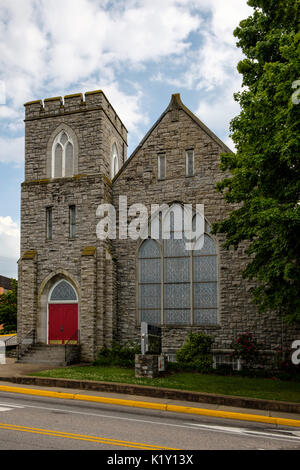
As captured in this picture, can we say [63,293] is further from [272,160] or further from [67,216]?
[272,160]

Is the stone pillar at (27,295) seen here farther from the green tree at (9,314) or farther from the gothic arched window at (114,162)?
the green tree at (9,314)

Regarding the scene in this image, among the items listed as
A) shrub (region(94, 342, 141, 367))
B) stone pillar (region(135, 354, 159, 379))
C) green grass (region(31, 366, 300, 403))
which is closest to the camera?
green grass (region(31, 366, 300, 403))

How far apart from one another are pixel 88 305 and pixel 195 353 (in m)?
5.23

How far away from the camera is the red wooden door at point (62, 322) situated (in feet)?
68.4

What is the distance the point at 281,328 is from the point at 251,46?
11.3 metres

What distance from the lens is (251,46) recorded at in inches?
599

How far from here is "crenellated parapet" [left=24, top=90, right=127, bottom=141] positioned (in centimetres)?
2202

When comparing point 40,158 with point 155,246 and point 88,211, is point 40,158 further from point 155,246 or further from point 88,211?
point 155,246

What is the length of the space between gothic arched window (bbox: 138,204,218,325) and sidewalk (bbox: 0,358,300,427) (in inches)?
287


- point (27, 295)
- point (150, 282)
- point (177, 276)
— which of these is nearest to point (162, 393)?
point (177, 276)

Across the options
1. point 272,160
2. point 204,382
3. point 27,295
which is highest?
point 272,160

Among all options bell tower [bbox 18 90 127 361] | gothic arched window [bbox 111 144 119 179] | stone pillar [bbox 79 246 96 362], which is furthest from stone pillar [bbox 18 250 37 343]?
gothic arched window [bbox 111 144 119 179]

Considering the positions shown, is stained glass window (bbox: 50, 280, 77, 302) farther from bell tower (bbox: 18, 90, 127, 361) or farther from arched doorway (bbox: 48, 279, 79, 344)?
bell tower (bbox: 18, 90, 127, 361)

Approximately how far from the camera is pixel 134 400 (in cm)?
1225
